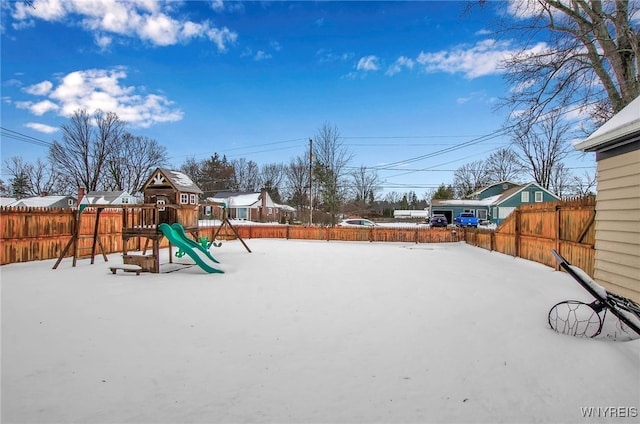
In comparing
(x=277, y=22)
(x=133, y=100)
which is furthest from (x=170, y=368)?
(x=133, y=100)

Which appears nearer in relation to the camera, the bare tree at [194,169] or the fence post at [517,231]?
the fence post at [517,231]

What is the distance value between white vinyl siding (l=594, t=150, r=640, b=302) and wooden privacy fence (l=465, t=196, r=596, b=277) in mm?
2231

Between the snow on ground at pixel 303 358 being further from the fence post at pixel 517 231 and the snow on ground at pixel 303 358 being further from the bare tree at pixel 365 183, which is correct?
the bare tree at pixel 365 183

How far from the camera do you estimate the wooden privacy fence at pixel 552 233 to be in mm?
6609

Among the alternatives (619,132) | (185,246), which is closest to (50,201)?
(185,246)

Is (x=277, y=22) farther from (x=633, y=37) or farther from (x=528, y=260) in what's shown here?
(x=528, y=260)

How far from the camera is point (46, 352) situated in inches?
126

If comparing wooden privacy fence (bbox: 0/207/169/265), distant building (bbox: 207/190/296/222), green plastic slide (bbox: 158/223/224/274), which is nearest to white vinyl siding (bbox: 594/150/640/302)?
green plastic slide (bbox: 158/223/224/274)

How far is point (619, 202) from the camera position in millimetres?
4230

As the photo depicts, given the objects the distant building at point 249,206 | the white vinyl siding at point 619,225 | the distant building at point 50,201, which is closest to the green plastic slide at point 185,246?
the white vinyl siding at point 619,225

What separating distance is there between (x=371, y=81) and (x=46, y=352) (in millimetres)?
18113

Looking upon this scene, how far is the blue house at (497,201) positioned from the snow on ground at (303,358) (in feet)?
100

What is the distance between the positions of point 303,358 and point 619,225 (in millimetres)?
4598

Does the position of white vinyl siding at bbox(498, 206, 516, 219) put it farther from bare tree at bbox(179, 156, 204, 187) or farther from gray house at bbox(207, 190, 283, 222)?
bare tree at bbox(179, 156, 204, 187)
